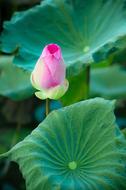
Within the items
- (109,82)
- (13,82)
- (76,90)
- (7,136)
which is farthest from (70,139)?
(7,136)

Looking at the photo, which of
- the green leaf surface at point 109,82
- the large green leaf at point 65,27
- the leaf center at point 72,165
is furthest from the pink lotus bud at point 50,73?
the green leaf surface at point 109,82

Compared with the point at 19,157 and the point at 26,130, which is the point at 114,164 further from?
the point at 26,130

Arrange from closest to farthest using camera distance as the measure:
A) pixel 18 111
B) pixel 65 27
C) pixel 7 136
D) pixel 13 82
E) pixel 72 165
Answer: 1. pixel 72 165
2. pixel 65 27
3. pixel 13 82
4. pixel 7 136
5. pixel 18 111

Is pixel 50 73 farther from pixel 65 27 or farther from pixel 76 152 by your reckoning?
pixel 65 27

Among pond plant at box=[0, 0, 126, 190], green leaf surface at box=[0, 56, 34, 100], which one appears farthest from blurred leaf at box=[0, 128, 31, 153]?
pond plant at box=[0, 0, 126, 190]

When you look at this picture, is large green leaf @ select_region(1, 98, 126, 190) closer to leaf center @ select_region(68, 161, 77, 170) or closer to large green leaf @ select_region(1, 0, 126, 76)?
leaf center @ select_region(68, 161, 77, 170)
